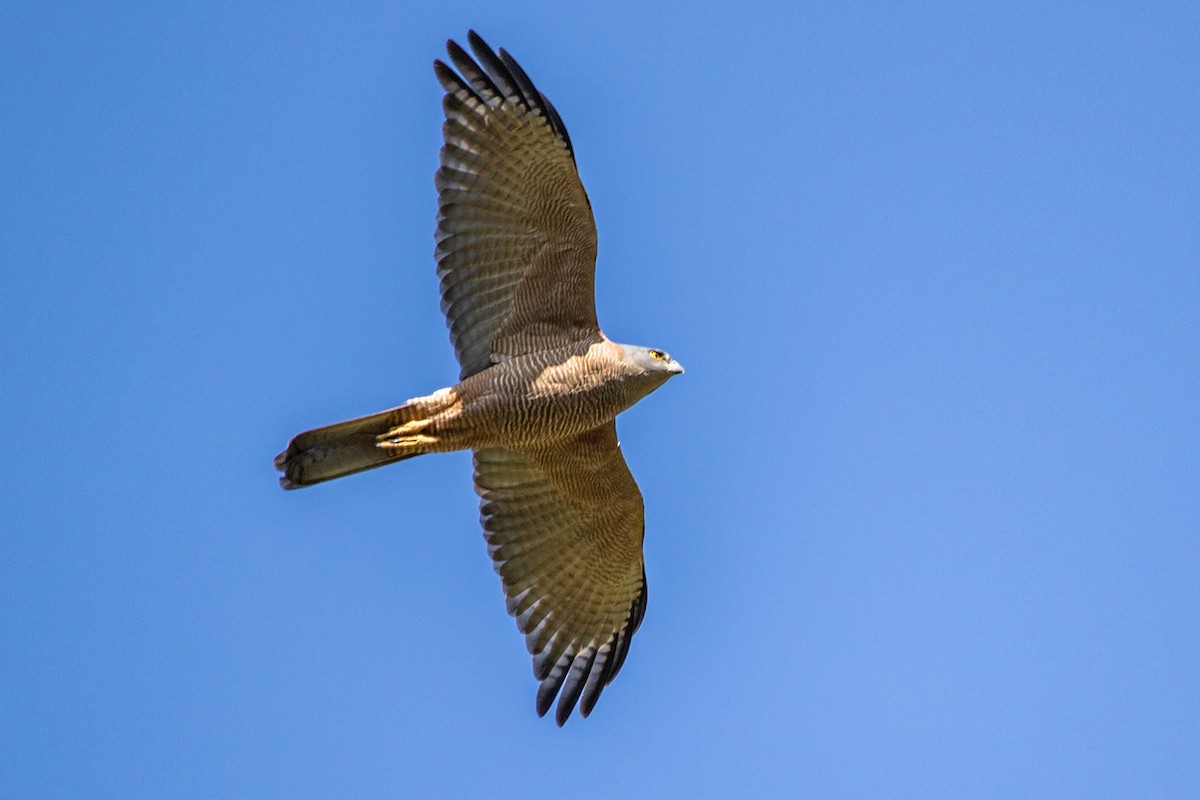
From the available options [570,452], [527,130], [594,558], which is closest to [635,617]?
[594,558]

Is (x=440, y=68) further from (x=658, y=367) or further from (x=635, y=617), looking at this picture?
(x=635, y=617)

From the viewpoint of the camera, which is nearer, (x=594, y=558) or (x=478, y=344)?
(x=478, y=344)

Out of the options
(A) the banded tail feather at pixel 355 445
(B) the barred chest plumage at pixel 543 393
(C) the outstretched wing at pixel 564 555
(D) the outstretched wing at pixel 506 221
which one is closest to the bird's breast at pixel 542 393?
(B) the barred chest plumage at pixel 543 393

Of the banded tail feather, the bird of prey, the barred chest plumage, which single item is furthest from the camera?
the barred chest plumage

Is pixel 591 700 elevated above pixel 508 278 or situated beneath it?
situated beneath

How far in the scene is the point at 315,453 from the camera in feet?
38.5

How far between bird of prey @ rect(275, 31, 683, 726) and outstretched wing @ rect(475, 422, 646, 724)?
0.01 metres

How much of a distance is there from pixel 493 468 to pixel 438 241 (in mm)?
2255

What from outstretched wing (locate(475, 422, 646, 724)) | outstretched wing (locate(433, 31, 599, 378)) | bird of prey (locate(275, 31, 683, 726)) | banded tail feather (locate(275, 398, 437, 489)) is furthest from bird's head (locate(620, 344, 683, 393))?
banded tail feather (locate(275, 398, 437, 489))

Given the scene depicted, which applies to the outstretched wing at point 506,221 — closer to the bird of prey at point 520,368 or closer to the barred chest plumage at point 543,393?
the bird of prey at point 520,368

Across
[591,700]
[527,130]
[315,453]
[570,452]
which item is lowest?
[591,700]

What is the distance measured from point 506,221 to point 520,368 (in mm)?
1183

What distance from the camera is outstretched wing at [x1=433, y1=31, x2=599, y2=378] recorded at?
39.5 feet

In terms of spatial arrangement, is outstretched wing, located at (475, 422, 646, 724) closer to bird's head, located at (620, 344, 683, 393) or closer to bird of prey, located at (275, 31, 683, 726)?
bird of prey, located at (275, 31, 683, 726)
